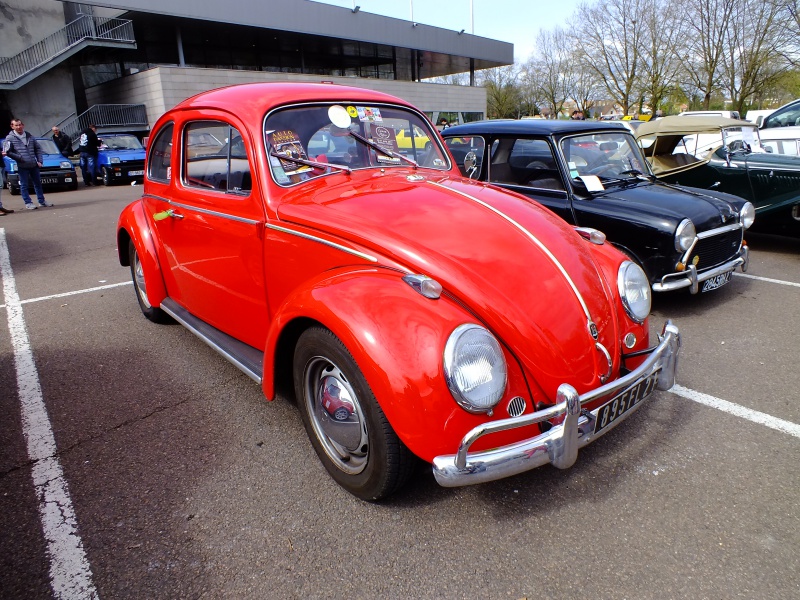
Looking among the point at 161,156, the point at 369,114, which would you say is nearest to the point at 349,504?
the point at 369,114

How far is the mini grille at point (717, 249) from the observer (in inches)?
181

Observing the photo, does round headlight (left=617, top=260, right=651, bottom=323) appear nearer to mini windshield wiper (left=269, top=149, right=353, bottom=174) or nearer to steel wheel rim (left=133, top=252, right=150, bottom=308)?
mini windshield wiper (left=269, top=149, right=353, bottom=174)

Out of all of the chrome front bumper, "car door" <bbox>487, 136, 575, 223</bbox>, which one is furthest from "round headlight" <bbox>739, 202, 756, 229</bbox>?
"car door" <bbox>487, 136, 575, 223</bbox>

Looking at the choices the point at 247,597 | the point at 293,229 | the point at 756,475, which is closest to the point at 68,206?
the point at 293,229

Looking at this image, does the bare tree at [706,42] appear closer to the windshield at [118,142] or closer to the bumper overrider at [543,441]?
the windshield at [118,142]

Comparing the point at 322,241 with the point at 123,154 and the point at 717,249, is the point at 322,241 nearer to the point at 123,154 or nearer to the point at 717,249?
the point at 717,249

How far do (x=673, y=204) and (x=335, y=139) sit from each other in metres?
3.19

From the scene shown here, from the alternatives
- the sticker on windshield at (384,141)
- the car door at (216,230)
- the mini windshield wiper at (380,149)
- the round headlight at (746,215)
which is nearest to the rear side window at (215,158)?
the car door at (216,230)

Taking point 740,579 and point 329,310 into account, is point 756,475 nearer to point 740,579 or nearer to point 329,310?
point 740,579

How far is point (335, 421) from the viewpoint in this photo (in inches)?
93.7

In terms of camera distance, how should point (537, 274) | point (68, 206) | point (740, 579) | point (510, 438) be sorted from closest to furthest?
point (740, 579) → point (510, 438) → point (537, 274) → point (68, 206)

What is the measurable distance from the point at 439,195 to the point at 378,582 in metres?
1.79

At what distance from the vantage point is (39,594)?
1944 millimetres

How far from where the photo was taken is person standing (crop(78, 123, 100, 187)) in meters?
16.1
